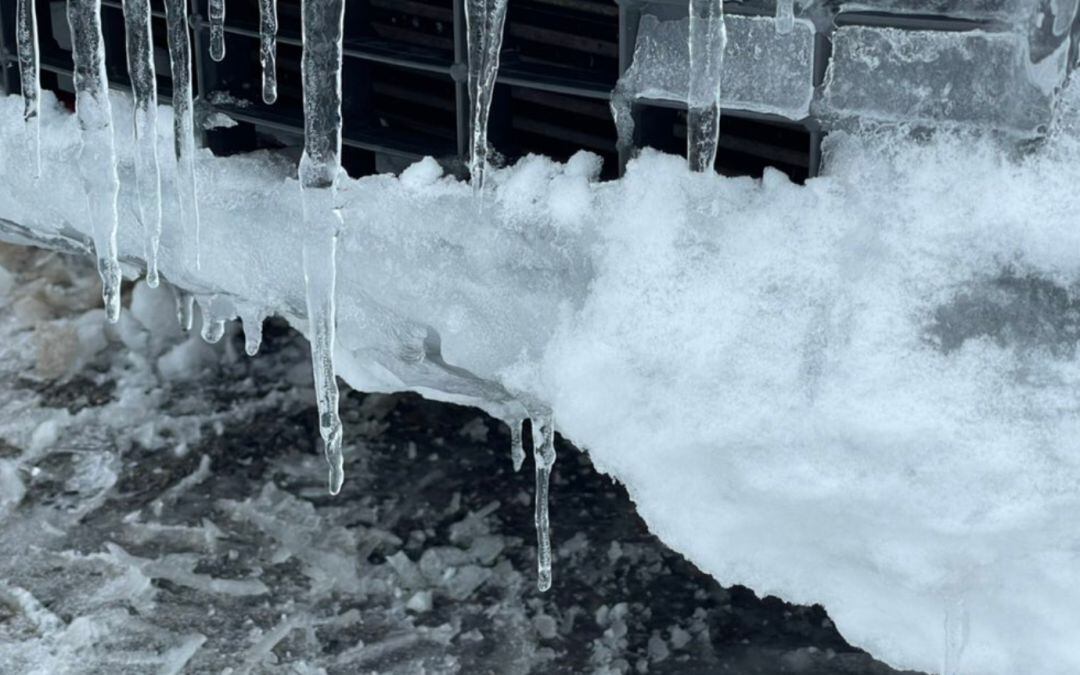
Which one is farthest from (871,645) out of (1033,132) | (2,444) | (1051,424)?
(2,444)

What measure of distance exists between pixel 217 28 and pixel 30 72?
0.49 m

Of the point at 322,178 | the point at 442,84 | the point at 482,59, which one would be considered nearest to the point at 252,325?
the point at 322,178

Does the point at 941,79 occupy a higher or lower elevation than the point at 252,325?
higher

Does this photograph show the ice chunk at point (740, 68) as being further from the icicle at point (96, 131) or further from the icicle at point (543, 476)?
the icicle at point (96, 131)

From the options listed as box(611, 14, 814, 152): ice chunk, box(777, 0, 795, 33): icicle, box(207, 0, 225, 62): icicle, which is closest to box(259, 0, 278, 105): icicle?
box(207, 0, 225, 62): icicle

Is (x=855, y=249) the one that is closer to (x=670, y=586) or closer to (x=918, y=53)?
(x=918, y=53)

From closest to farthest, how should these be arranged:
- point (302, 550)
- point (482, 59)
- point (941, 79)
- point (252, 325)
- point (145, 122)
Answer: point (941, 79) < point (482, 59) < point (145, 122) < point (252, 325) < point (302, 550)

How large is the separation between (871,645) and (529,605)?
3.06 feet

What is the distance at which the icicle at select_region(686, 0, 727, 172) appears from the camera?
181cm

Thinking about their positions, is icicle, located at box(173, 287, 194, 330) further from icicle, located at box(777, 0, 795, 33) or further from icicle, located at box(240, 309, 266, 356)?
icicle, located at box(777, 0, 795, 33)

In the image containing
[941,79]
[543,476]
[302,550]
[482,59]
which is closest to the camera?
[941,79]

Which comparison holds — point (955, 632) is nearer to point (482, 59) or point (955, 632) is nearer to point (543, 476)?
point (543, 476)

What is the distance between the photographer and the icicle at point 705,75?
181 cm

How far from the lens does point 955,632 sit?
1.83m
